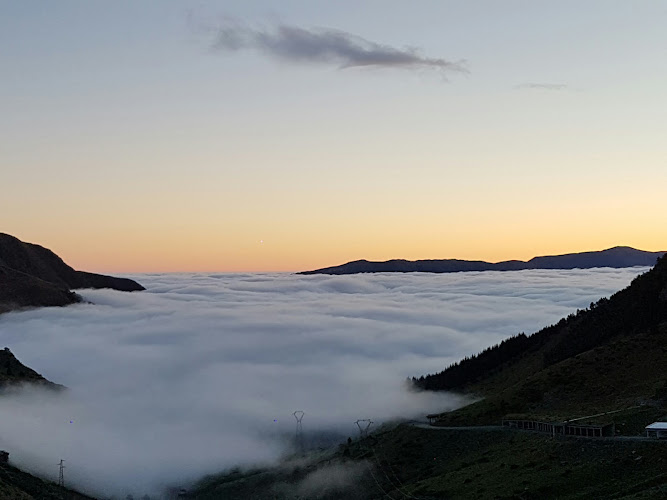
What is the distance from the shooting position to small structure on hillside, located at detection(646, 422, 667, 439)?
85938 mm

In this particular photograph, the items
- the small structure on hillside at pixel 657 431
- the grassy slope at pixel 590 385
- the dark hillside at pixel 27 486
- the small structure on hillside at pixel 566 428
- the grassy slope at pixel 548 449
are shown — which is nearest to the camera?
the grassy slope at pixel 548 449

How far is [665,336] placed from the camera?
153 meters

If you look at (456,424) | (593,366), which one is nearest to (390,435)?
(456,424)

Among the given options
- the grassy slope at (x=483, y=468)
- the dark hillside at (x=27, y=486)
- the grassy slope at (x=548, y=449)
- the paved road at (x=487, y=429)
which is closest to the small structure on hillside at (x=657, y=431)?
the paved road at (x=487, y=429)

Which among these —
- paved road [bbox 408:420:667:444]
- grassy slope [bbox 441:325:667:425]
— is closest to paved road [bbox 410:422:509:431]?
paved road [bbox 408:420:667:444]

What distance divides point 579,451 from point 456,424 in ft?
208

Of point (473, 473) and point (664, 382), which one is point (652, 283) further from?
point (473, 473)

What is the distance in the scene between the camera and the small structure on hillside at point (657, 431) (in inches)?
3383

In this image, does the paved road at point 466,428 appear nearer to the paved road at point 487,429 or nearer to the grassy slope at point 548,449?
the paved road at point 487,429

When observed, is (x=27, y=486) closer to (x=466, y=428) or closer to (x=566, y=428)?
(x=466, y=428)

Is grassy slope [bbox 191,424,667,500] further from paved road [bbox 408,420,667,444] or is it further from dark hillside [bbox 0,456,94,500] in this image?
dark hillside [bbox 0,456,94,500]

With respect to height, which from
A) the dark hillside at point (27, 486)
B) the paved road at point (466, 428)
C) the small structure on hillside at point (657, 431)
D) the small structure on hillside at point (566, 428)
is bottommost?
the dark hillside at point (27, 486)

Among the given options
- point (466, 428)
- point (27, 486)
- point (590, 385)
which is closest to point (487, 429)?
point (466, 428)

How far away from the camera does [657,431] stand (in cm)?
8681
